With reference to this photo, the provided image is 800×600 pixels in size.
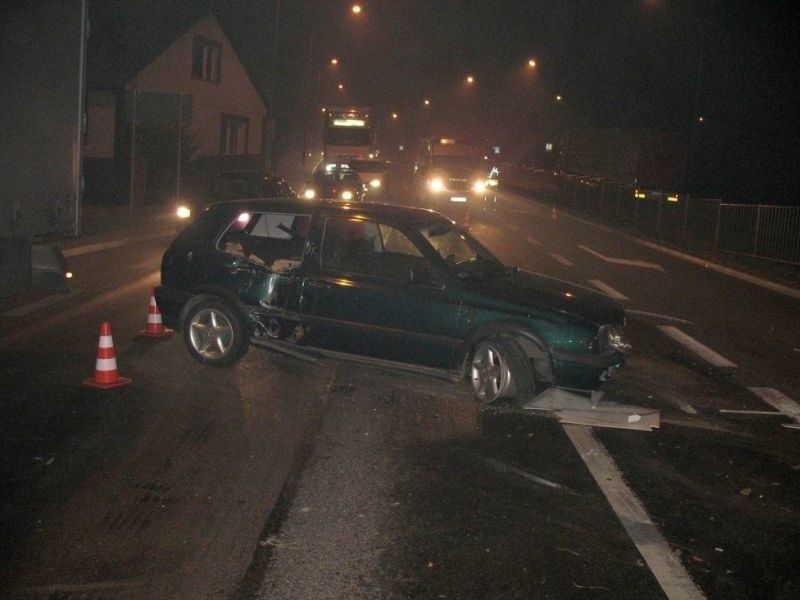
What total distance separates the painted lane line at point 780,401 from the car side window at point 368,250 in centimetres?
350

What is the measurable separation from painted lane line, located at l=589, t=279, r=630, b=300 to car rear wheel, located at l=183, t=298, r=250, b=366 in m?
7.89

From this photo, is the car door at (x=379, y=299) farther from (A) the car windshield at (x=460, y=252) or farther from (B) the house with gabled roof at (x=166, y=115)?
(B) the house with gabled roof at (x=166, y=115)

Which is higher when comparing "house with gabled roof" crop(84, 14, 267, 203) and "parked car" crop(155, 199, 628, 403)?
"house with gabled roof" crop(84, 14, 267, 203)

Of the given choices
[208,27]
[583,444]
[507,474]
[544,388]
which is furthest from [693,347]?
[208,27]

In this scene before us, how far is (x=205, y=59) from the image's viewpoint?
144 ft

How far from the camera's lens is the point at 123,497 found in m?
5.68

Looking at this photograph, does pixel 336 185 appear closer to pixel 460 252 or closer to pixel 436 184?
pixel 436 184

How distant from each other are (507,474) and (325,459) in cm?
125

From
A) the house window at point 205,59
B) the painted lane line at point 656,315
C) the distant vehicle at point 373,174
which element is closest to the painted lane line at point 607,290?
the painted lane line at point 656,315

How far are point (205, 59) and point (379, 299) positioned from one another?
38.2 metres

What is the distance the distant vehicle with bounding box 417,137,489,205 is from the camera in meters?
37.7

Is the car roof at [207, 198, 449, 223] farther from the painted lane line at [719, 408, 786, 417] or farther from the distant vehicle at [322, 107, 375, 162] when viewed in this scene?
the distant vehicle at [322, 107, 375, 162]

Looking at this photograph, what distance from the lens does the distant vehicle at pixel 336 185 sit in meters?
32.8

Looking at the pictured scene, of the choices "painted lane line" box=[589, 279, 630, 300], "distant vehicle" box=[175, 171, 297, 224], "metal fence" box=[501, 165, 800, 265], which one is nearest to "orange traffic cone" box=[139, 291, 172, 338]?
"painted lane line" box=[589, 279, 630, 300]
